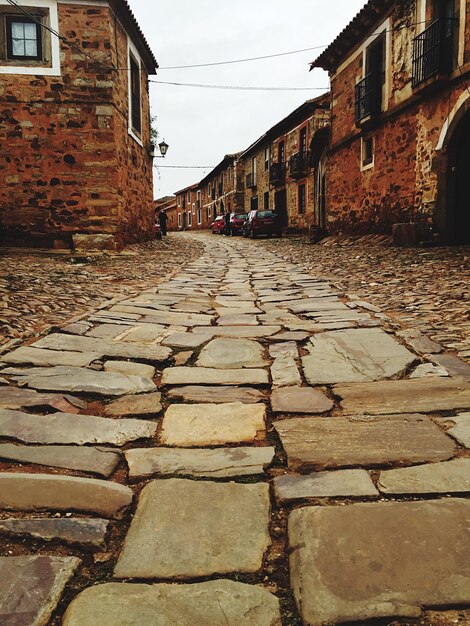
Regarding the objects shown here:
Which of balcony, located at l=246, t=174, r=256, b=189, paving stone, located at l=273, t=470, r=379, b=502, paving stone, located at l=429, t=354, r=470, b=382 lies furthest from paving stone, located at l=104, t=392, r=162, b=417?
balcony, located at l=246, t=174, r=256, b=189

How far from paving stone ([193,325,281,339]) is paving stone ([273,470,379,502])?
206 cm

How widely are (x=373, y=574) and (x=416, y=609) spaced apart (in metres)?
0.13

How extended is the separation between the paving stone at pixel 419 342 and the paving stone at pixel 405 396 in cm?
57

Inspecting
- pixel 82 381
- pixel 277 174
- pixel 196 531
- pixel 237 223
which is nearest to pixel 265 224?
pixel 237 223

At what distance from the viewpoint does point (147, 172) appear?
574 inches

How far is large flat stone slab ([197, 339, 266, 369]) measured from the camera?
304 cm

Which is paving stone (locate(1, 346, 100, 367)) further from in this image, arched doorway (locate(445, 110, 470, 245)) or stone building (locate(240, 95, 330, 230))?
stone building (locate(240, 95, 330, 230))

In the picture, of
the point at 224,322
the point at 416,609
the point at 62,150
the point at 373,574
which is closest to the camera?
the point at 416,609

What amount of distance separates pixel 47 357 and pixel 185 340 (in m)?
0.97

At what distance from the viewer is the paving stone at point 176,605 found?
1.08 meters

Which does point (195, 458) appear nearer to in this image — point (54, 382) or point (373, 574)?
point (373, 574)

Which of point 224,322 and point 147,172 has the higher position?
point 147,172

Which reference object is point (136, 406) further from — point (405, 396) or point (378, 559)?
point (378, 559)

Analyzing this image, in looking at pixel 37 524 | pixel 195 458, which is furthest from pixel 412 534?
pixel 37 524
